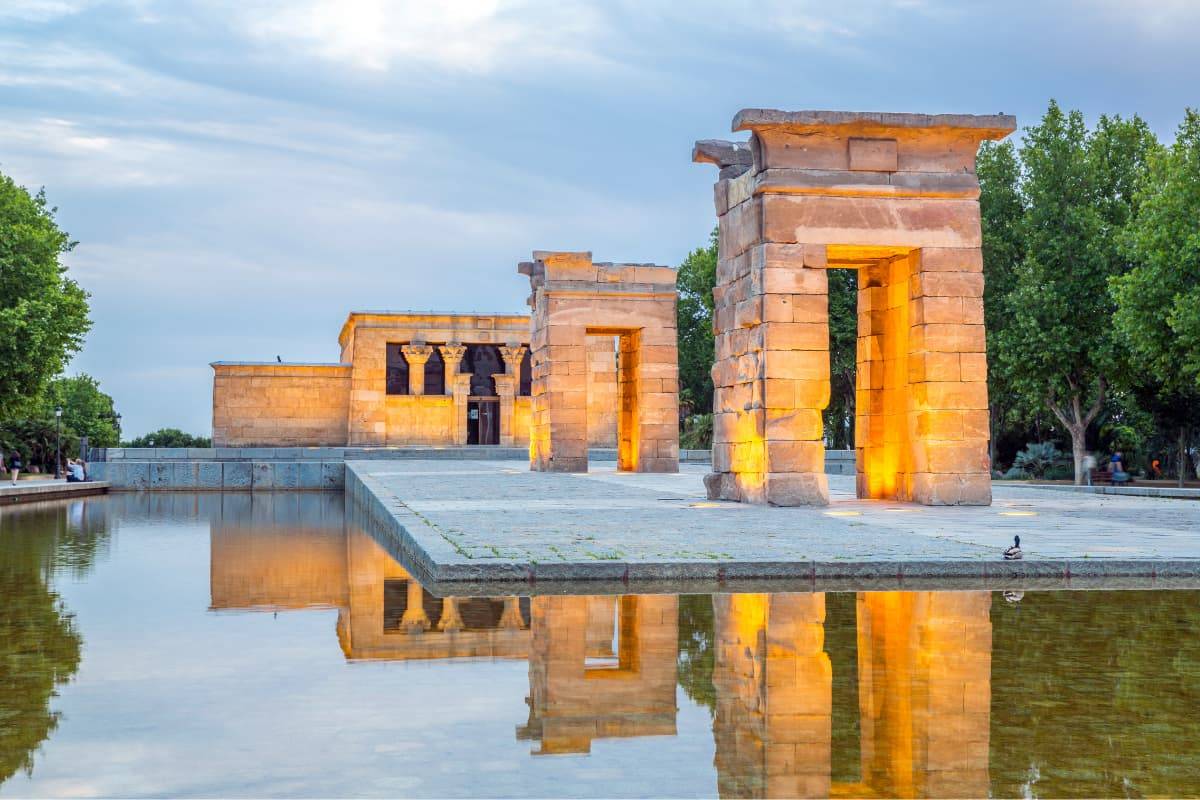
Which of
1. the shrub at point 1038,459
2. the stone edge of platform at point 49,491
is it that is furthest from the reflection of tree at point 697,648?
the shrub at point 1038,459

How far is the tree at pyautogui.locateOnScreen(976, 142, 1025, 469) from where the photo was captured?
42.1 meters

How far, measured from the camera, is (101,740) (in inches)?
174

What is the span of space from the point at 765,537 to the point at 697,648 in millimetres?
4905

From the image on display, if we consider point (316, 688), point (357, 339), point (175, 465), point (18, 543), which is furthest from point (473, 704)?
point (357, 339)

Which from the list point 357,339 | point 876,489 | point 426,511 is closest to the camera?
point 426,511

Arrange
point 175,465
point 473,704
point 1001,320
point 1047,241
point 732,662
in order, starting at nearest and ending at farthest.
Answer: point 473,704 → point 732,662 → point 175,465 → point 1047,241 → point 1001,320

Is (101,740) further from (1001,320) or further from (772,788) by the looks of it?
(1001,320)

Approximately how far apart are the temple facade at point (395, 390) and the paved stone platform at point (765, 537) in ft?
116

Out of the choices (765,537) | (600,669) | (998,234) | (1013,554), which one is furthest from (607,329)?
(600,669)

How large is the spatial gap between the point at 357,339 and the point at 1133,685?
50.3m

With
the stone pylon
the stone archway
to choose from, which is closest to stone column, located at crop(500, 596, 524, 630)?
the stone pylon

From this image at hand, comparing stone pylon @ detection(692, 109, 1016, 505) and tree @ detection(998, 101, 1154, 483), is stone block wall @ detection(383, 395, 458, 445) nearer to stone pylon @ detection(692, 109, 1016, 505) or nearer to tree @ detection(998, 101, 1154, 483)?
tree @ detection(998, 101, 1154, 483)

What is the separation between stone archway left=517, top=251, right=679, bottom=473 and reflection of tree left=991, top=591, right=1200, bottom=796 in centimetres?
2256

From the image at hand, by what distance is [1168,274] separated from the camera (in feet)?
104
